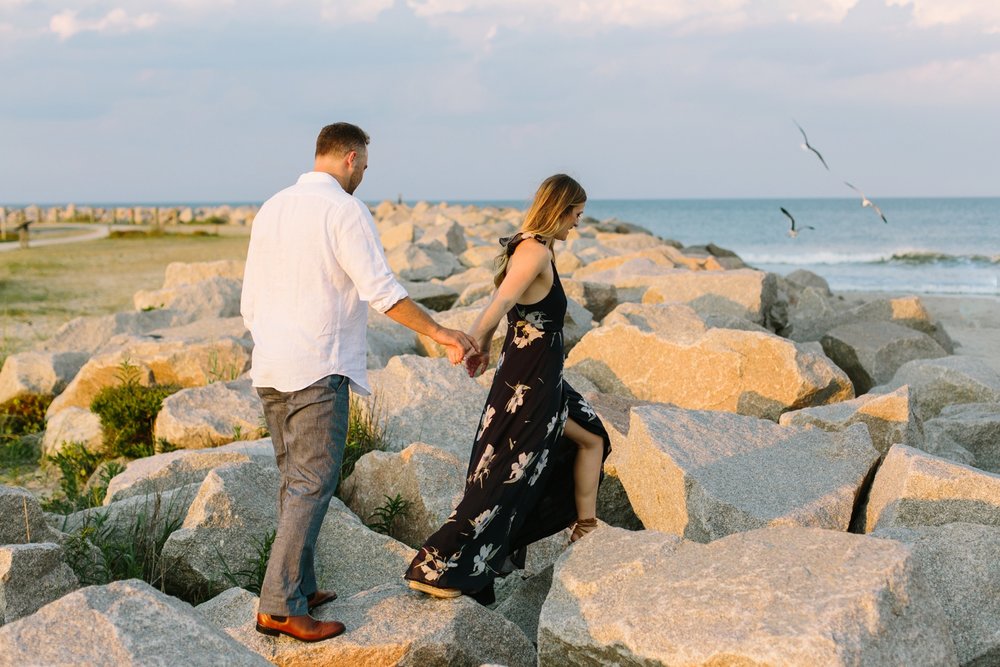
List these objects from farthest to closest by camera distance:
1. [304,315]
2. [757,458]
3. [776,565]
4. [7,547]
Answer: [757,458] < [7,547] < [304,315] < [776,565]

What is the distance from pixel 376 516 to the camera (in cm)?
493

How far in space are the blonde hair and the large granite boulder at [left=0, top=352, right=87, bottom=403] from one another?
6107 millimetres

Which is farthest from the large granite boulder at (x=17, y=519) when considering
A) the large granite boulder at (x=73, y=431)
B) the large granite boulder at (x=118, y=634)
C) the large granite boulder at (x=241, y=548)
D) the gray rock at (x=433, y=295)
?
the gray rock at (x=433, y=295)

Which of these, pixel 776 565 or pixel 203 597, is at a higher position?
pixel 776 565

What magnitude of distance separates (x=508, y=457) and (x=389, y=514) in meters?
1.13

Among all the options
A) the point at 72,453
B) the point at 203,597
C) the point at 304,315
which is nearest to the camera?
the point at 304,315

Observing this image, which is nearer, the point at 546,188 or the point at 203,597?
the point at 546,188

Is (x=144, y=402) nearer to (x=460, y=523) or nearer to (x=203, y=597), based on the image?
(x=203, y=597)

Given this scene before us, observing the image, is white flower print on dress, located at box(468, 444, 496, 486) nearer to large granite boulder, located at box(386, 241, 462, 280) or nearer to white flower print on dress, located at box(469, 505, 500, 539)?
white flower print on dress, located at box(469, 505, 500, 539)

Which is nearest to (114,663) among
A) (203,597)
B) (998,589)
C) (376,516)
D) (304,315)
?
(304,315)

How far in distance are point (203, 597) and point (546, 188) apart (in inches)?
92.3

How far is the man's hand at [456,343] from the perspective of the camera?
3770 mm

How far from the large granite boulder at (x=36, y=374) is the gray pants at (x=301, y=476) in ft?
19.6

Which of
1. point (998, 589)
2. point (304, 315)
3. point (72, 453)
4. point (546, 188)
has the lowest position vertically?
point (72, 453)
